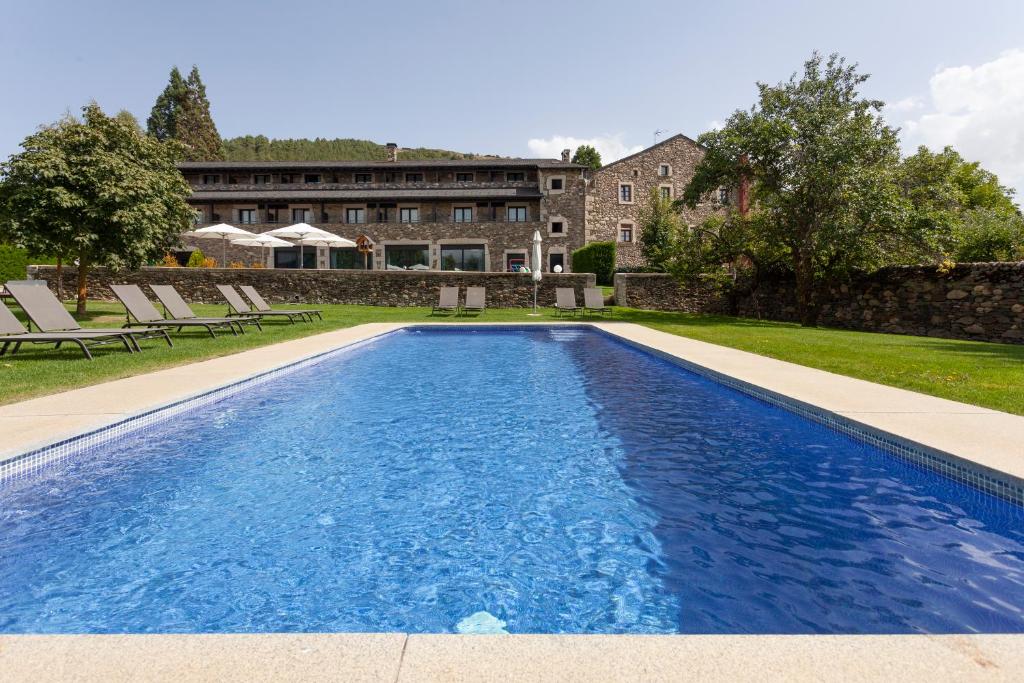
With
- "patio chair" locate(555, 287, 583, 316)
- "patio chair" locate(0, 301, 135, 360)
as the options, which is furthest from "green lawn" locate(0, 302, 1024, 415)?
"patio chair" locate(555, 287, 583, 316)

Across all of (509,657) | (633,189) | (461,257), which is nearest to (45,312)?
(509,657)

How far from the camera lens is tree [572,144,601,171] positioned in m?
77.8

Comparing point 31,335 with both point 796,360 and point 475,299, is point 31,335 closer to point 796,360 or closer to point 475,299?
point 796,360

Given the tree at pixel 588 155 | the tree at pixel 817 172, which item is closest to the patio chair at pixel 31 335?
the tree at pixel 817 172

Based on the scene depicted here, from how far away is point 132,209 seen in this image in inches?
575

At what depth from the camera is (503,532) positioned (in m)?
3.57

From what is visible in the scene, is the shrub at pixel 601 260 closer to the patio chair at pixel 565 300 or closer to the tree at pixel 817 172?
the patio chair at pixel 565 300

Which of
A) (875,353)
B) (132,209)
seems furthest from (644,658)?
(132,209)

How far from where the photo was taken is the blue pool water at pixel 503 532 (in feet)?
8.77

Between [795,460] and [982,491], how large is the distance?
1255 mm

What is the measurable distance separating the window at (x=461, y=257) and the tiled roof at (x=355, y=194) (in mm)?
3095

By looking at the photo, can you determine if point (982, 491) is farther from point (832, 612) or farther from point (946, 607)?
point (832, 612)

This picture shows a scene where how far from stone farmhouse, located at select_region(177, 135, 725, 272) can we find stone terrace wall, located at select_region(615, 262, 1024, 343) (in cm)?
1624

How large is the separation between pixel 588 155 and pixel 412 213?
156 feet
